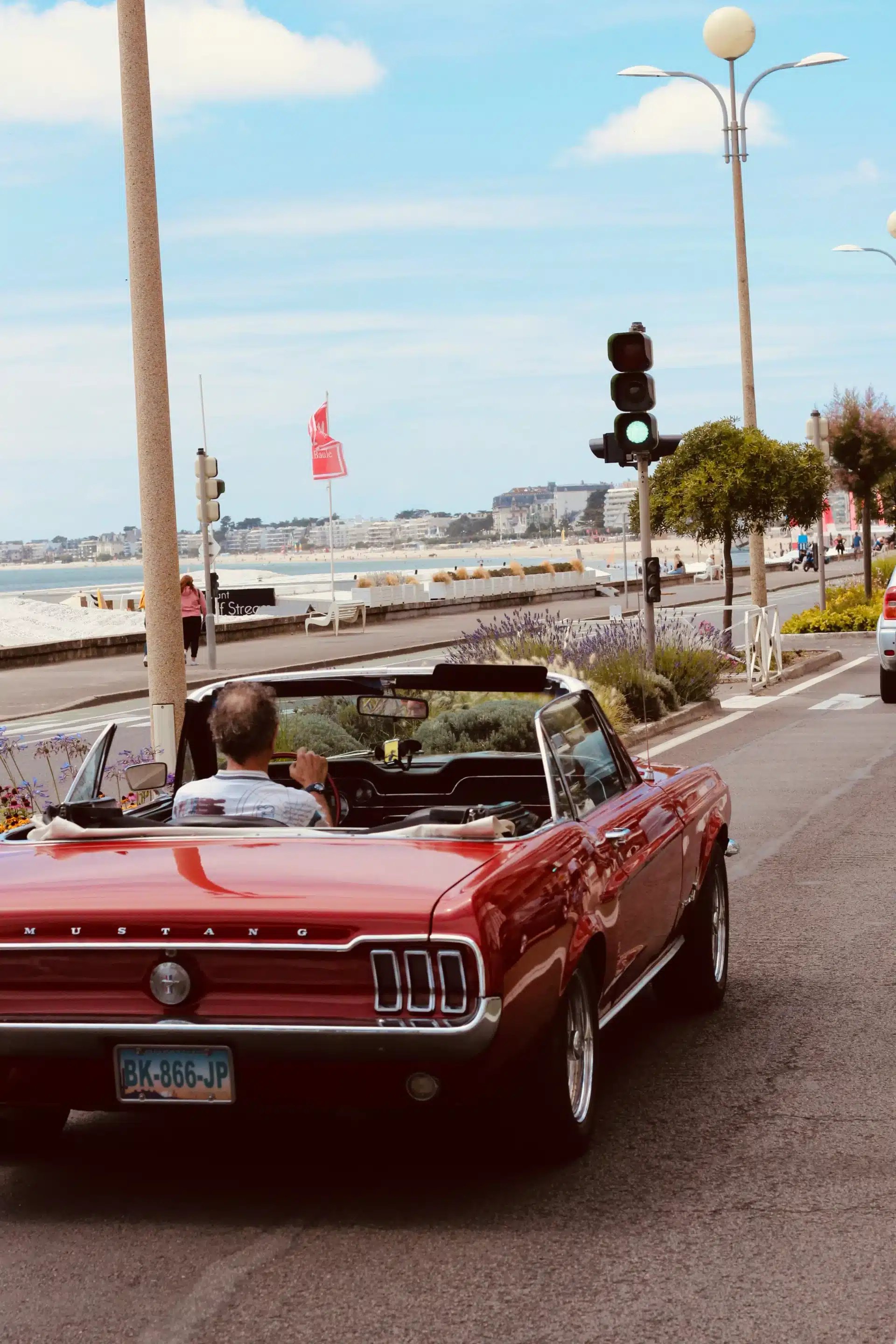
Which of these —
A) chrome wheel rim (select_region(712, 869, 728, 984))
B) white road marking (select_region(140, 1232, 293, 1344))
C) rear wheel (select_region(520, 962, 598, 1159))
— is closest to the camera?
white road marking (select_region(140, 1232, 293, 1344))

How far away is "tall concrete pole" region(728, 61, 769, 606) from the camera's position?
30.5 metres

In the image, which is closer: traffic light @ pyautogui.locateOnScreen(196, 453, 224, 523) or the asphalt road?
the asphalt road

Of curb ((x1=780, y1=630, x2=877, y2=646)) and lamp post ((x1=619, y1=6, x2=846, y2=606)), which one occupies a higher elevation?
lamp post ((x1=619, y1=6, x2=846, y2=606))

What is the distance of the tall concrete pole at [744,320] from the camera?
30.5 m

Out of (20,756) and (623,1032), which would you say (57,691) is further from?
(623,1032)

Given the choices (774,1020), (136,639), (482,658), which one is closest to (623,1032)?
(774,1020)

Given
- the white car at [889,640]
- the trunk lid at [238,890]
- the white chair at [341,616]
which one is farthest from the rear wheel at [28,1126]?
the white chair at [341,616]

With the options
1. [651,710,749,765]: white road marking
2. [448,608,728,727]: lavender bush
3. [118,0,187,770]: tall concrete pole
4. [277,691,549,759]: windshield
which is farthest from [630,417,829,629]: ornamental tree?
[118,0,187,770]: tall concrete pole

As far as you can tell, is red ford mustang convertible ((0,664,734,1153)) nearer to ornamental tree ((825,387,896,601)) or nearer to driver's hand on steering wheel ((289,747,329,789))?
driver's hand on steering wheel ((289,747,329,789))

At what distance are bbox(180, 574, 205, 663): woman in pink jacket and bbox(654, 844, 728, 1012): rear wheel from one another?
2733 cm

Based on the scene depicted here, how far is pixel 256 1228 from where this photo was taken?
4.78m

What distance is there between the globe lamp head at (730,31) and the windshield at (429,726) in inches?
735

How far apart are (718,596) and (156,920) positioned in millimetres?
55528

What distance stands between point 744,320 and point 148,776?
2640 cm
